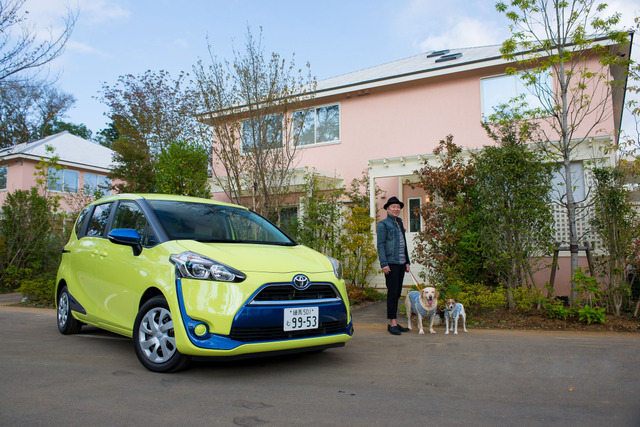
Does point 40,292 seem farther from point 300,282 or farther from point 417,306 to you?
point 300,282

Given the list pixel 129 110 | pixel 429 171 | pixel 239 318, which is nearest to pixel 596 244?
pixel 429 171

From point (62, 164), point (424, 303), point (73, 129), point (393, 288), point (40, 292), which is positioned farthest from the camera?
point (73, 129)

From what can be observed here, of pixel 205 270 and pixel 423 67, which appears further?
pixel 423 67

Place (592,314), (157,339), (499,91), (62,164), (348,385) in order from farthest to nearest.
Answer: (62,164) < (499,91) < (592,314) < (157,339) < (348,385)

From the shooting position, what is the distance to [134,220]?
5.07 metres

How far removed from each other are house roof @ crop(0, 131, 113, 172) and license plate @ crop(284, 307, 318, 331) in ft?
71.6

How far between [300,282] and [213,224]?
4.84 feet

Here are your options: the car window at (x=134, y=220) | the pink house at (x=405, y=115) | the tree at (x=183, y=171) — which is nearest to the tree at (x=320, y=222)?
the pink house at (x=405, y=115)

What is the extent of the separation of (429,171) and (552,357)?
492cm

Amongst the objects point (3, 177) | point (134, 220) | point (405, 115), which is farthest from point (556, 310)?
point (3, 177)

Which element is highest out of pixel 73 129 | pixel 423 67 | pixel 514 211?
pixel 73 129

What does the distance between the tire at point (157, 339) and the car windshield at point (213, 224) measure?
0.69 m

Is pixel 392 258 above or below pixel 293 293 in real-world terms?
above

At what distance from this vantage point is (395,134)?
46.0 feet
